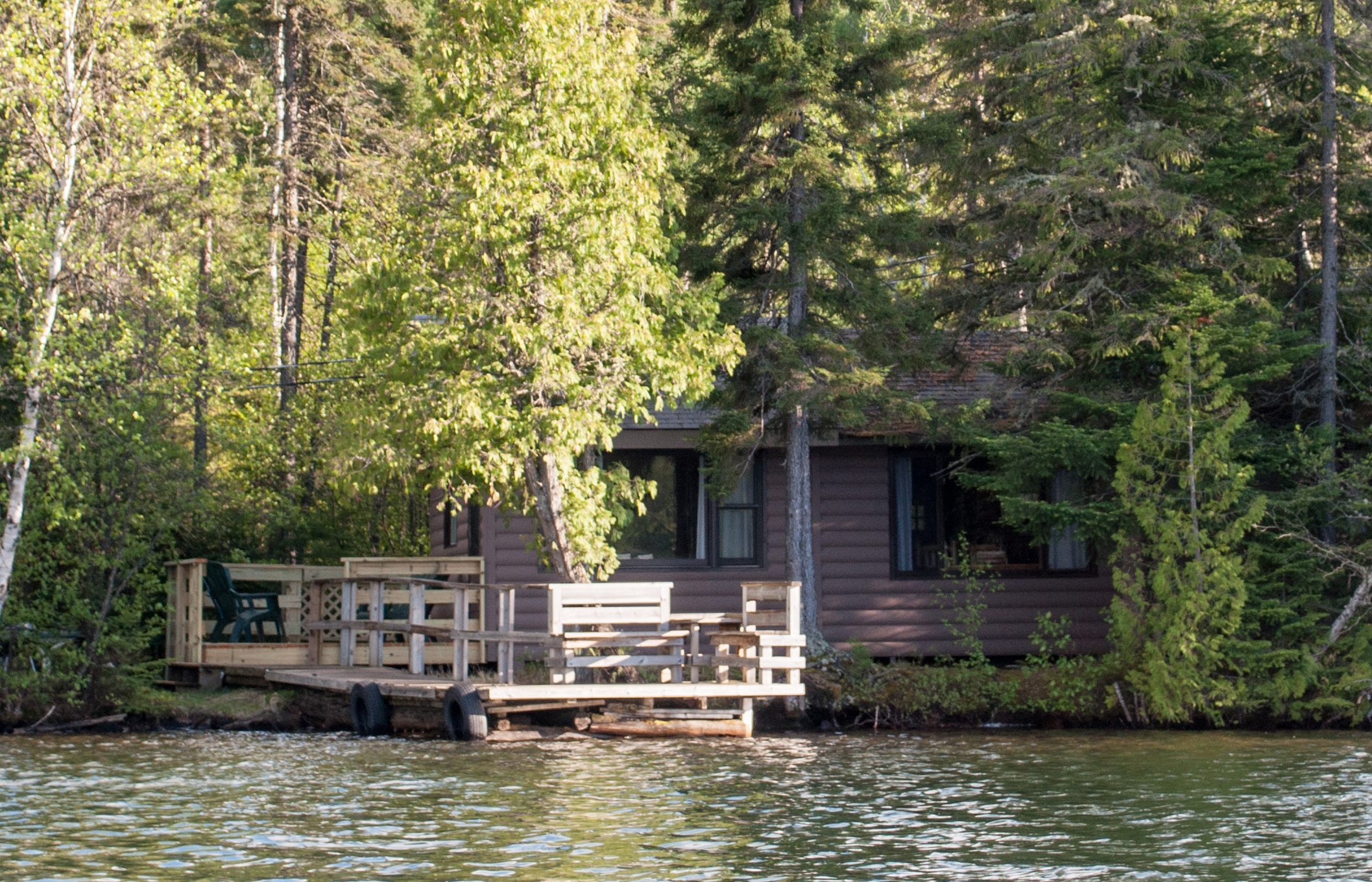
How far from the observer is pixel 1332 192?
1778 centimetres

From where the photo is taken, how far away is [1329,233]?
17672 mm

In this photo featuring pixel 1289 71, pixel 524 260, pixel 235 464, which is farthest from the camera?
pixel 235 464

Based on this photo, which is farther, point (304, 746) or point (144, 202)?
point (144, 202)

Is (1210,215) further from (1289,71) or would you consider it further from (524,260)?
(524,260)

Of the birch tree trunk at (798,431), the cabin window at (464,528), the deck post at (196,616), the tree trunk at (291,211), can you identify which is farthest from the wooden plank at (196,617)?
the tree trunk at (291,211)

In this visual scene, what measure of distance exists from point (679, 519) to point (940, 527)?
3.44 meters

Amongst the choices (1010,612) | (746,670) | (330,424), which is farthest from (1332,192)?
(330,424)

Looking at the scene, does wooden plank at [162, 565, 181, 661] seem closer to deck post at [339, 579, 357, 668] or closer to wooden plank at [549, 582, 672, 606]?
deck post at [339, 579, 357, 668]

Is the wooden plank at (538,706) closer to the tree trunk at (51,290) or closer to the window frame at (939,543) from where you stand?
the window frame at (939,543)

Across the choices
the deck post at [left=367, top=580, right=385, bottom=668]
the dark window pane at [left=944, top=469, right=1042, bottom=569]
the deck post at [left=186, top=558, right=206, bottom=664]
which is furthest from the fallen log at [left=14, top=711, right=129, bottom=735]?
the dark window pane at [left=944, top=469, right=1042, bottom=569]

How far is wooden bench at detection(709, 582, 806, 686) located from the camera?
15.8 meters

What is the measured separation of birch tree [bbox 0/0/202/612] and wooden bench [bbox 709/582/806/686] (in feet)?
25.2

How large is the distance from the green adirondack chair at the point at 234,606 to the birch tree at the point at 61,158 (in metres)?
2.29

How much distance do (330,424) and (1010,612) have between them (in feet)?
35.4
